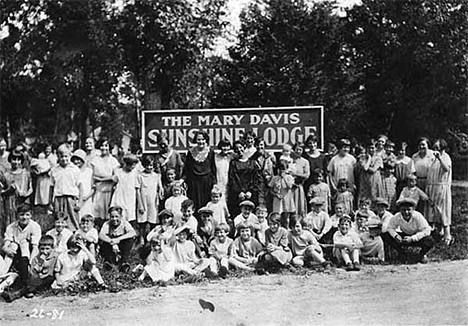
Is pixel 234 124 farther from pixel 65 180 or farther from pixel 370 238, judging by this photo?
pixel 370 238

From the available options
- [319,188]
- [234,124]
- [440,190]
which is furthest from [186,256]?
[440,190]

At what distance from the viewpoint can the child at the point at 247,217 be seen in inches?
314

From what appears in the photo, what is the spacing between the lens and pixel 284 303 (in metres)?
6.31

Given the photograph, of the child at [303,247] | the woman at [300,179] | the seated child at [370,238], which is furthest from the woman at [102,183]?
the seated child at [370,238]

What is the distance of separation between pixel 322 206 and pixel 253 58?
5.10 m

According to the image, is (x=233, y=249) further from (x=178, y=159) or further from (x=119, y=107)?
(x=119, y=107)

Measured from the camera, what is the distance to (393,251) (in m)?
8.12

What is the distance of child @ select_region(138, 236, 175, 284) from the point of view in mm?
7156

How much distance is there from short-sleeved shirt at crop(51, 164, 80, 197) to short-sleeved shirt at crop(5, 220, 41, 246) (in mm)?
1316

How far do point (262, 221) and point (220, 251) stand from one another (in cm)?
77

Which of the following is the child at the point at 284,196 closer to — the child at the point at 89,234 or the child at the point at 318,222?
the child at the point at 318,222

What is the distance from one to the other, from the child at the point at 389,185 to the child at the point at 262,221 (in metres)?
1.79

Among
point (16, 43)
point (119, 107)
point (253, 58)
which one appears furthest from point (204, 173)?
point (119, 107)

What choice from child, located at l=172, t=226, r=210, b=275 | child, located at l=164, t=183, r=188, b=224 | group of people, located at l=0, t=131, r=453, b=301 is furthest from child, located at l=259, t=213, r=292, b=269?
child, located at l=164, t=183, r=188, b=224
